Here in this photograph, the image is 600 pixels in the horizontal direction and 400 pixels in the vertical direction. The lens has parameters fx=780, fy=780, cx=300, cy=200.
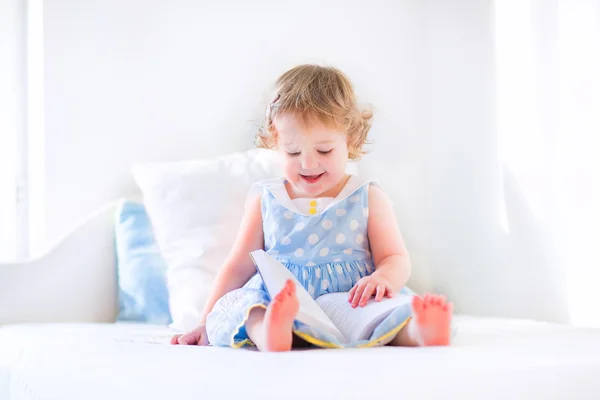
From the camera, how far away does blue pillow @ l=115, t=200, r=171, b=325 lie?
5.85ft

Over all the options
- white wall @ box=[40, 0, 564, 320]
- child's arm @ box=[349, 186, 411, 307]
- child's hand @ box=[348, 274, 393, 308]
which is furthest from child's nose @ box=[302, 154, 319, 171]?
white wall @ box=[40, 0, 564, 320]

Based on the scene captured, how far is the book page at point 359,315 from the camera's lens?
3.70 ft

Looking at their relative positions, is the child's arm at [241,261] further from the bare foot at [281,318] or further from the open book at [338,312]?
the bare foot at [281,318]

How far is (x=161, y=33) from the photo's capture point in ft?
7.05

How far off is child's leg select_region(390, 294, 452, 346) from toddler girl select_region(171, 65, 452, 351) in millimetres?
230

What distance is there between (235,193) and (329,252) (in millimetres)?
434

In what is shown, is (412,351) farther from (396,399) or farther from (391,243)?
(391,243)

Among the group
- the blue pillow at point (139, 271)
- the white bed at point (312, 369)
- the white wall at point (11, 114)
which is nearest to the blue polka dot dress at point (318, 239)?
the white bed at point (312, 369)

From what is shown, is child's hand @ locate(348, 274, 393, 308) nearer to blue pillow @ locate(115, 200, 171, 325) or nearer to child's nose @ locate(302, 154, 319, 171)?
child's nose @ locate(302, 154, 319, 171)

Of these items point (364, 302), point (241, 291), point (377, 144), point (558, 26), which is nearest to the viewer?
point (364, 302)

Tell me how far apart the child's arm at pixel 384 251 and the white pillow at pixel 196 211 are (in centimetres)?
40

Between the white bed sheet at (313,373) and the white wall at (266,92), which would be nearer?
the white bed sheet at (313,373)

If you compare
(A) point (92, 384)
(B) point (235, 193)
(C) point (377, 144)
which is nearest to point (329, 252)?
(B) point (235, 193)

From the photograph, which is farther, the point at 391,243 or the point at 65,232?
the point at 65,232
